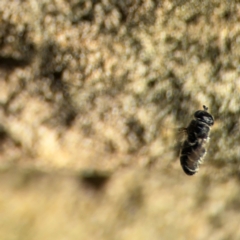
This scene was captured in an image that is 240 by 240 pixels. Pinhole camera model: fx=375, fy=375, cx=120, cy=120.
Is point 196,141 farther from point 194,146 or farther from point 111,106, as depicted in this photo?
point 111,106

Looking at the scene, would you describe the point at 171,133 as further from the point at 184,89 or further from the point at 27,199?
the point at 27,199

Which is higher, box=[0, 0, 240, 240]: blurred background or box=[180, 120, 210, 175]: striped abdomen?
box=[0, 0, 240, 240]: blurred background

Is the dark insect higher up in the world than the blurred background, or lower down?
lower down

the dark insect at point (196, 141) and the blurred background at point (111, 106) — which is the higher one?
the blurred background at point (111, 106)

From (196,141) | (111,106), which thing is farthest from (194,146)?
(111,106)
